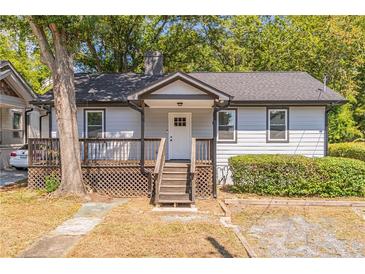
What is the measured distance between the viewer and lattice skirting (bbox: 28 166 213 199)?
10492mm

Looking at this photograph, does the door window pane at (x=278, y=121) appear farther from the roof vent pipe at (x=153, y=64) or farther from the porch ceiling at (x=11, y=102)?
the porch ceiling at (x=11, y=102)

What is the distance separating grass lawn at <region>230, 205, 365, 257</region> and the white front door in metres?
4.21

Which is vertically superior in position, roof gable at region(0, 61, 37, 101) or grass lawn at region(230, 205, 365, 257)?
roof gable at region(0, 61, 37, 101)

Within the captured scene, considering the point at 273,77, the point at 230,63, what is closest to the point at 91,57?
the point at 230,63

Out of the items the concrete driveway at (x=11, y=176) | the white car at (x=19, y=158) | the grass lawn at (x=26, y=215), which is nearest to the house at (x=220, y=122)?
the concrete driveway at (x=11, y=176)

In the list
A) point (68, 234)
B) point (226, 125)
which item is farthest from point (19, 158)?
point (68, 234)

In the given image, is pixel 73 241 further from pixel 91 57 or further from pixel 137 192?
pixel 91 57

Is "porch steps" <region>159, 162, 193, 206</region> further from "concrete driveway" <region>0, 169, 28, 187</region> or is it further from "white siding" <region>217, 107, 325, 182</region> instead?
"concrete driveway" <region>0, 169, 28, 187</region>

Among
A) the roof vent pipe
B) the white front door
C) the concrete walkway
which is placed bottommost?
the concrete walkway

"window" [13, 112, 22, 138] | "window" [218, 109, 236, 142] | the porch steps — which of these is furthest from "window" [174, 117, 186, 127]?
"window" [13, 112, 22, 138]

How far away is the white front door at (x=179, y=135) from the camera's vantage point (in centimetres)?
1288

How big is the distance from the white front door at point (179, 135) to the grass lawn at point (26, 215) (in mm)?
4790

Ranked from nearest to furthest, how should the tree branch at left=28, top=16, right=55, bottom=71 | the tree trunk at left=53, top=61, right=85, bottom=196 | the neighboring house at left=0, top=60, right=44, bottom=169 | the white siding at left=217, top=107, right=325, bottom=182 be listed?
the tree branch at left=28, top=16, right=55, bottom=71 < the tree trunk at left=53, top=61, right=85, bottom=196 < the white siding at left=217, top=107, right=325, bottom=182 < the neighboring house at left=0, top=60, right=44, bottom=169

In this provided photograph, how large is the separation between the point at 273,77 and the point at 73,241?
12044 millimetres
